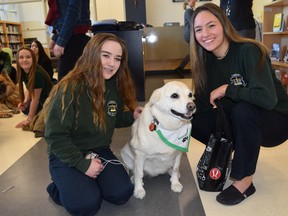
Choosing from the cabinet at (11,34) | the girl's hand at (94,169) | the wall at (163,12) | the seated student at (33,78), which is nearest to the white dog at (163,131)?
the girl's hand at (94,169)

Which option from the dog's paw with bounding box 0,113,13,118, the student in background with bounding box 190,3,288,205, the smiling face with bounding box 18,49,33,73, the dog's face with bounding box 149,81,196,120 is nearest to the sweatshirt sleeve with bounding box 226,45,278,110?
the student in background with bounding box 190,3,288,205

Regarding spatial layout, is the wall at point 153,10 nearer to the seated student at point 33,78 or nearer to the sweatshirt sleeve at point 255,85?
the seated student at point 33,78

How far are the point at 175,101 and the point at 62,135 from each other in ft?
1.87

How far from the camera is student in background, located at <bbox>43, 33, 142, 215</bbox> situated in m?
1.32

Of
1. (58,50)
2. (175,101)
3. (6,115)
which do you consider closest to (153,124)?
(175,101)

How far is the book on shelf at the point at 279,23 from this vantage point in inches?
147

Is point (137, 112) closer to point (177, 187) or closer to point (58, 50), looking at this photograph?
point (177, 187)

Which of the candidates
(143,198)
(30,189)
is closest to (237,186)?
(143,198)

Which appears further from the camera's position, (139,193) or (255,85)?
(139,193)

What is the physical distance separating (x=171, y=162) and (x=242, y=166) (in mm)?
391

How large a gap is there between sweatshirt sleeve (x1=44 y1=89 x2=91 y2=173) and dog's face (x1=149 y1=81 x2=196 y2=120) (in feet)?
1.45

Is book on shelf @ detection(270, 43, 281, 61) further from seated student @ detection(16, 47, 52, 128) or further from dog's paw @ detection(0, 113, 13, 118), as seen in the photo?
dog's paw @ detection(0, 113, 13, 118)

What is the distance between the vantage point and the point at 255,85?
1323mm

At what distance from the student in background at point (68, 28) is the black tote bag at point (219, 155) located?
1056mm
